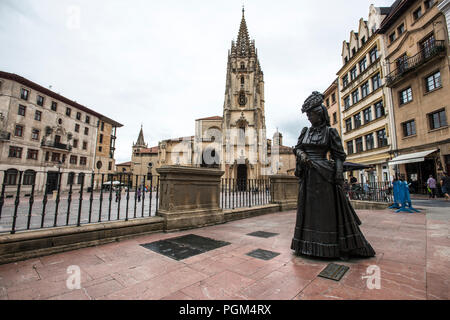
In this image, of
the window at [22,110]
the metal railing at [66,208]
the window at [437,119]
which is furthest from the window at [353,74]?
the window at [22,110]

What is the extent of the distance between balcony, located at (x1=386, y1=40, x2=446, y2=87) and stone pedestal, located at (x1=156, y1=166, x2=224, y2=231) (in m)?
18.9

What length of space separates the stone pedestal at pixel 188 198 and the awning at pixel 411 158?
16.8m

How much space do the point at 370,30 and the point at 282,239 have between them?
1102 inches

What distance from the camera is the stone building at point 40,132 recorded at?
25062 millimetres

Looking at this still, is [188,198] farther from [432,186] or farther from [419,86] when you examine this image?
[419,86]

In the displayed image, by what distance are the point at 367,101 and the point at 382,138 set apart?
458cm

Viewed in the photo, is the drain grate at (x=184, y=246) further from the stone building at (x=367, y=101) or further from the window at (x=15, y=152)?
the window at (x=15, y=152)

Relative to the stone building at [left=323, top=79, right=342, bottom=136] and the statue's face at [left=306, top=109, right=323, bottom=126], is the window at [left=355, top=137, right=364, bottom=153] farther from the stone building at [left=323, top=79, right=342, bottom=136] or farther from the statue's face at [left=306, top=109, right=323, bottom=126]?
the statue's face at [left=306, top=109, right=323, bottom=126]

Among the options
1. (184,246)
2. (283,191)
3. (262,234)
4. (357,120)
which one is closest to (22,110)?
(283,191)

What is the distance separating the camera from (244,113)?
37938 millimetres

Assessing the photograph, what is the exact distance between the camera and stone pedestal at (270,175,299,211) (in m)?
8.25

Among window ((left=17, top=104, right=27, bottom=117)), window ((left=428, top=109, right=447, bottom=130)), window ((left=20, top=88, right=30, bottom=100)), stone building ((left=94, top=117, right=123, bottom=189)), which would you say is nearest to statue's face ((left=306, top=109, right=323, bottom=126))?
window ((left=428, top=109, right=447, bottom=130))

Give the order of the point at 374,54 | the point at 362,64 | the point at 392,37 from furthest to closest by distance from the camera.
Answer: the point at 362,64, the point at 374,54, the point at 392,37
